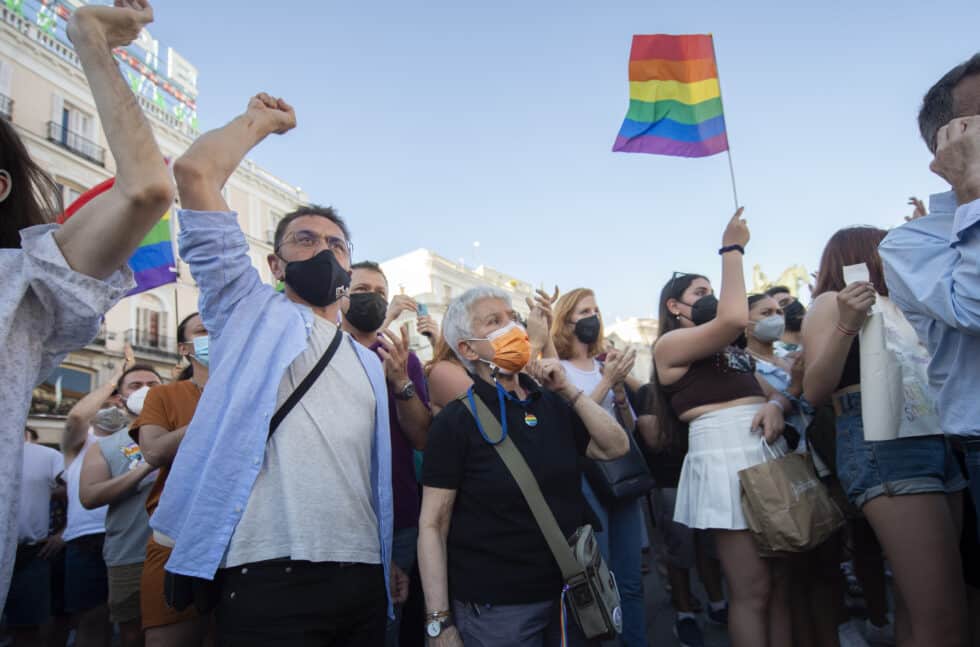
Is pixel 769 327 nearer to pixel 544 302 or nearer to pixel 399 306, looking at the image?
pixel 544 302

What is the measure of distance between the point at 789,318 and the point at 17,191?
5647mm

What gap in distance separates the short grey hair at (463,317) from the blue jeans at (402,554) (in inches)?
37.1

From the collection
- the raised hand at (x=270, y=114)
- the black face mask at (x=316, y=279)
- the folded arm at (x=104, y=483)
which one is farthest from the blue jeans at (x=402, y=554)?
the raised hand at (x=270, y=114)

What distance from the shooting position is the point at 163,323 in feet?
82.6

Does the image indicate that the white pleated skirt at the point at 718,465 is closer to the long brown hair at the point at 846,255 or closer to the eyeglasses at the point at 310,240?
the long brown hair at the point at 846,255

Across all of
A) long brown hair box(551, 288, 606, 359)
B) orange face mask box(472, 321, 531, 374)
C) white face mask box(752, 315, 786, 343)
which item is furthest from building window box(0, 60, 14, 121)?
white face mask box(752, 315, 786, 343)

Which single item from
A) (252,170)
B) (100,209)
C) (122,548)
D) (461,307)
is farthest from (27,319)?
(252,170)

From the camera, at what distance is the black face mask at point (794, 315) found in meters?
5.48

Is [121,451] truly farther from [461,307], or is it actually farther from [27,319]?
[27,319]

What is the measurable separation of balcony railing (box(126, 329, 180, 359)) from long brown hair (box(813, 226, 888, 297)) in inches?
944

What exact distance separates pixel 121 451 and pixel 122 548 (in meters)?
0.69

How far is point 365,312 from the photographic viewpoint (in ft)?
11.9

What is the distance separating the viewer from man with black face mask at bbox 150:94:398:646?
71.1 inches

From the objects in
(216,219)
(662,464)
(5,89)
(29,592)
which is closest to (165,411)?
(216,219)
